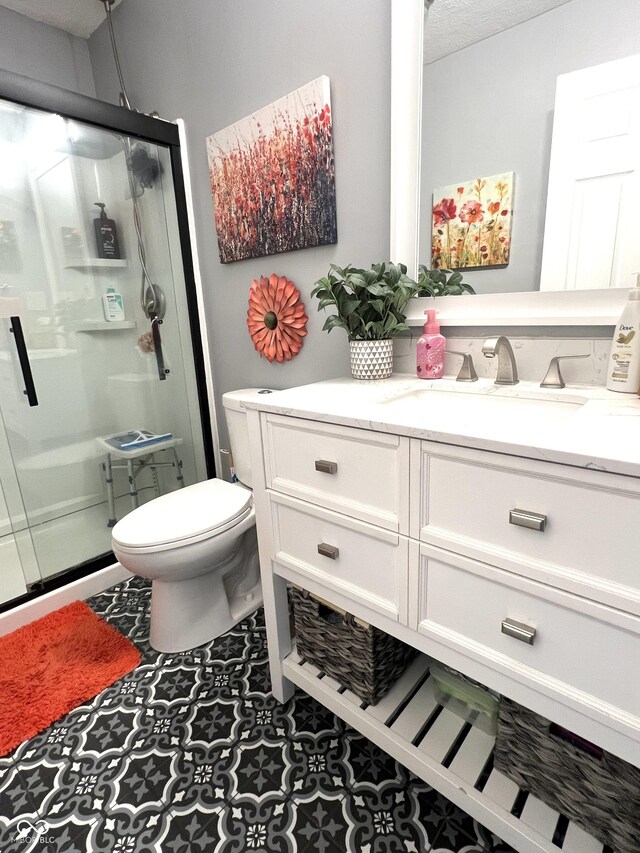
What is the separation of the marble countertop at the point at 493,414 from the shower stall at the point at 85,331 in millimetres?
1176

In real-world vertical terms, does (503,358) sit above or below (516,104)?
below

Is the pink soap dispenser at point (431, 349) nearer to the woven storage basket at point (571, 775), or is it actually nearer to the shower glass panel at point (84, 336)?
the woven storage basket at point (571, 775)

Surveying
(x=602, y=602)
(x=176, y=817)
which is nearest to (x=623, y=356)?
(x=602, y=602)

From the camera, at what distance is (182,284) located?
2025mm

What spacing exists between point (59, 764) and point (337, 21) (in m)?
2.19

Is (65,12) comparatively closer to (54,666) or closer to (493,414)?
(493,414)

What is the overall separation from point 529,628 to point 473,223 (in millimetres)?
954

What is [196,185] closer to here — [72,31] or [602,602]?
[72,31]

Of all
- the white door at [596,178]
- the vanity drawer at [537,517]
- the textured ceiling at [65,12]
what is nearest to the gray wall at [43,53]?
the textured ceiling at [65,12]

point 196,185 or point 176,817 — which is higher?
point 196,185

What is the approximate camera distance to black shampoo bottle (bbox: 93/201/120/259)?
188 cm

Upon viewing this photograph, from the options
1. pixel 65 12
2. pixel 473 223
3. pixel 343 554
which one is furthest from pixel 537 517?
pixel 65 12

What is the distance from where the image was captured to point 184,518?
1453 mm

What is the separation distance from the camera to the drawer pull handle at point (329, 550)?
3.23ft
